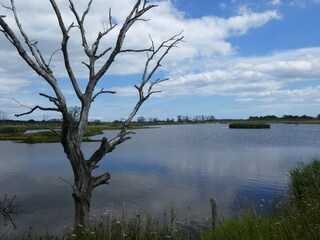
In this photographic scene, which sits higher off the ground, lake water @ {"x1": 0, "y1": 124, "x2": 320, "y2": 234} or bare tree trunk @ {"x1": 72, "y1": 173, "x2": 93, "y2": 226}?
bare tree trunk @ {"x1": 72, "y1": 173, "x2": 93, "y2": 226}

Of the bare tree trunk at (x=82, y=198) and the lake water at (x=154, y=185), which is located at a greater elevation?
the bare tree trunk at (x=82, y=198)

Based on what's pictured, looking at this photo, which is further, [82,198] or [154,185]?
[154,185]

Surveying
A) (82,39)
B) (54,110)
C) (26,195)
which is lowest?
(26,195)

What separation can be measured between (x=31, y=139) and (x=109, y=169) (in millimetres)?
38884

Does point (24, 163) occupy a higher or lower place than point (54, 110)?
lower

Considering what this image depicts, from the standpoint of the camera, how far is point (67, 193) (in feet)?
70.0

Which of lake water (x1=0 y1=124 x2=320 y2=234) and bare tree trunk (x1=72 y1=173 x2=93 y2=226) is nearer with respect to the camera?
bare tree trunk (x1=72 y1=173 x2=93 y2=226)

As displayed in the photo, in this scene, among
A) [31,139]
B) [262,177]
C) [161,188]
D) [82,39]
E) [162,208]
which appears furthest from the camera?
[31,139]

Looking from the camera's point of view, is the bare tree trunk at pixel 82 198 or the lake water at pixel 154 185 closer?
the bare tree trunk at pixel 82 198

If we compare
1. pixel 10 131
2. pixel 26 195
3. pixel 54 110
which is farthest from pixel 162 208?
pixel 10 131

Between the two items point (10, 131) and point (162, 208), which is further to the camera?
point (10, 131)

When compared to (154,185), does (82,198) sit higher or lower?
higher

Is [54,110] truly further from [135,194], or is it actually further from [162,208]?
[135,194]

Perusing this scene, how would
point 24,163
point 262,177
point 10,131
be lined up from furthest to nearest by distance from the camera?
point 10,131 < point 24,163 < point 262,177
